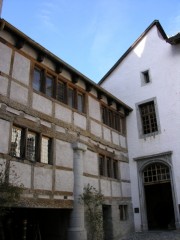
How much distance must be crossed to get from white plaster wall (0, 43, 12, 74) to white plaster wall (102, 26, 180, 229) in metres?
8.77

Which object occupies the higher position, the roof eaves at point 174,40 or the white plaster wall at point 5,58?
the roof eaves at point 174,40

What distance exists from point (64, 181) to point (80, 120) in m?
2.97

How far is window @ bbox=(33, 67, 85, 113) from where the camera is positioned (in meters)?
10.6

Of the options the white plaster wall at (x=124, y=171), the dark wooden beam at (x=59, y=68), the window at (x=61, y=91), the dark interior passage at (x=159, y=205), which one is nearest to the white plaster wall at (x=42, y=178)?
the window at (x=61, y=91)

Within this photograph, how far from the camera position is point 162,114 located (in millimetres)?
15258

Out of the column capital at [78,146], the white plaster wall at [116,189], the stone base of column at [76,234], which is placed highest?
the column capital at [78,146]

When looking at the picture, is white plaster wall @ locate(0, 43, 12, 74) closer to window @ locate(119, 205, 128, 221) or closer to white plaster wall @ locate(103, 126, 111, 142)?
white plaster wall @ locate(103, 126, 111, 142)

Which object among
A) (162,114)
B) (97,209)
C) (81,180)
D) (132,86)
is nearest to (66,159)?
(81,180)

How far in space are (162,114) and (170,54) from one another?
3.54 metres

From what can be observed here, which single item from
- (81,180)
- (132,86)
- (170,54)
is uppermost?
(170,54)

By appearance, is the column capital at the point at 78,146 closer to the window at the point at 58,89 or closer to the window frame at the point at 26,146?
the window frame at the point at 26,146

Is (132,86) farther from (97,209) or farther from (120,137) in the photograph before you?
(97,209)

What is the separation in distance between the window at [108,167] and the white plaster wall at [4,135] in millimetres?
5601

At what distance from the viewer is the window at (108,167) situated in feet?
42.7
